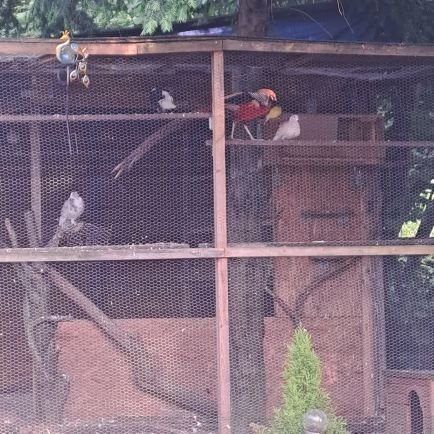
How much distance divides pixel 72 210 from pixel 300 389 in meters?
2.12

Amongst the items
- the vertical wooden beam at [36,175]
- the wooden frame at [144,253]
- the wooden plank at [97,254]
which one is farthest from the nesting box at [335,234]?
the vertical wooden beam at [36,175]

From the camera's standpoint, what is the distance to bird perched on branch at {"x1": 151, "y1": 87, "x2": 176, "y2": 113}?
23.4 ft

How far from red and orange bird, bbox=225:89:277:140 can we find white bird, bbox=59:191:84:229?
3.92ft

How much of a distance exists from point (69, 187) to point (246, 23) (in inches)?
74.0

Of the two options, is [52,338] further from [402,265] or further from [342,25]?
[342,25]

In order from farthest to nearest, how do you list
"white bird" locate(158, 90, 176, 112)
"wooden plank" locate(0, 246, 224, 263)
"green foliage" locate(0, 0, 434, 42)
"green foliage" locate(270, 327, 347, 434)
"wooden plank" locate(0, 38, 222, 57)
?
"green foliage" locate(0, 0, 434, 42)
"white bird" locate(158, 90, 176, 112)
"wooden plank" locate(0, 246, 224, 263)
"wooden plank" locate(0, 38, 222, 57)
"green foliage" locate(270, 327, 347, 434)

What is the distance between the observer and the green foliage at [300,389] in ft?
19.9

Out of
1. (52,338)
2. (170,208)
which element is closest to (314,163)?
(170,208)

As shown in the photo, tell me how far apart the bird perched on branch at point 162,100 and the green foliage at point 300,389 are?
201 cm

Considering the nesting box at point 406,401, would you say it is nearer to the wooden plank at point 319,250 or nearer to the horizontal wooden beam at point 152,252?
the wooden plank at point 319,250

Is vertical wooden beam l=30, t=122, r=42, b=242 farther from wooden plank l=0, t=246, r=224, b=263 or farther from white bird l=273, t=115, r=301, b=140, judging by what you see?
white bird l=273, t=115, r=301, b=140

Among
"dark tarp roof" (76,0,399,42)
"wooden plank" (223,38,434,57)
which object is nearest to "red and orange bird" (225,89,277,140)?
"wooden plank" (223,38,434,57)

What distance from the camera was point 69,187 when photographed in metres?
7.28

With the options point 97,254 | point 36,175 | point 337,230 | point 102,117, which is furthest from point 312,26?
point 97,254
